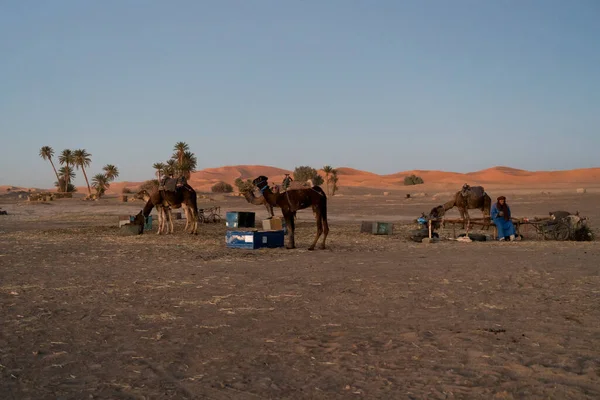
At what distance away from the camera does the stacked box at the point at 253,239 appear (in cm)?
1596

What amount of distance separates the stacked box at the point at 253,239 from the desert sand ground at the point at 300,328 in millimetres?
2312

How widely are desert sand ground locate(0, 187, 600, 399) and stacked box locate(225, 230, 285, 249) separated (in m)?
2.31

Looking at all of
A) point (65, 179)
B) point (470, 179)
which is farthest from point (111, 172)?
point (470, 179)

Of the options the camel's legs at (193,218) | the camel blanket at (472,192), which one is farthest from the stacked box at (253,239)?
the camel blanket at (472,192)

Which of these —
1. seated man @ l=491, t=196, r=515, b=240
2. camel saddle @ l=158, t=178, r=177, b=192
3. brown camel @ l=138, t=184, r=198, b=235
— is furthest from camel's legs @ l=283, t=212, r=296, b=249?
seated man @ l=491, t=196, r=515, b=240

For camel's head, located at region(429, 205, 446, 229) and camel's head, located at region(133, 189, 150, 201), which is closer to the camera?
camel's head, located at region(429, 205, 446, 229)

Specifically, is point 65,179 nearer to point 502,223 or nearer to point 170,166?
point 170,166

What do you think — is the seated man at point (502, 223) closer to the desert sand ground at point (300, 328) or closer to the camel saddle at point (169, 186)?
the desert sand ground at point (300, 328)

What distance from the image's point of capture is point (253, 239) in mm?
15898

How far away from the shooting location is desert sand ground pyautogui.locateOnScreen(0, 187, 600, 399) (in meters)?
5.16

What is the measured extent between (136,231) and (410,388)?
16.9m

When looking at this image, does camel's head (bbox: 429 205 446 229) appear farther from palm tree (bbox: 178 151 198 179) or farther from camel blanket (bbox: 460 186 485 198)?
palm tree (bbox: 178 151 198 179)

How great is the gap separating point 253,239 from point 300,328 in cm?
888

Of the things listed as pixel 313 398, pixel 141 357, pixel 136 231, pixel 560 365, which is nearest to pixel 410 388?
pixel 313 398
